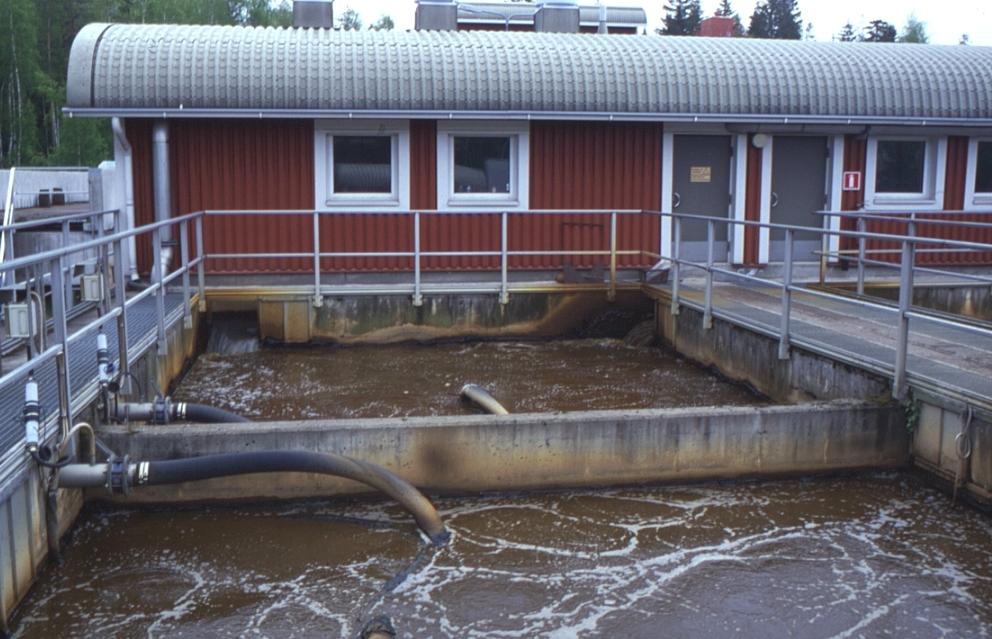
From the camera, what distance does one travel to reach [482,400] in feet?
32.8

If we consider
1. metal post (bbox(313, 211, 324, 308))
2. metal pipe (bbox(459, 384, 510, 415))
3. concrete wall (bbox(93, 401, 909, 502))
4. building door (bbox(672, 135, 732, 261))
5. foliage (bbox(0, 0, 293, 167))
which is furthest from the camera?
foliage (bbox(0, 0, 293, 167))

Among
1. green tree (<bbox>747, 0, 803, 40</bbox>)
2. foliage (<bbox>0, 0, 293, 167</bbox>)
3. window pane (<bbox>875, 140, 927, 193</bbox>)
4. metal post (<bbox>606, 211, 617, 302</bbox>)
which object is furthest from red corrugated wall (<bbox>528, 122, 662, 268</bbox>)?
green tree (<bbox>747, 0, 803, 40</bbox>)

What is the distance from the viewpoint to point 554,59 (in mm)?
14945

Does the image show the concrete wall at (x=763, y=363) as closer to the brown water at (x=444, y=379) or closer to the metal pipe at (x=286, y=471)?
the brown water at (x=444, y=379)

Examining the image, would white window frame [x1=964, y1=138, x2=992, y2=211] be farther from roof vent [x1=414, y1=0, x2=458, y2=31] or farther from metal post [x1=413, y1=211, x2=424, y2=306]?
metal post [x1=413, y1=211, x2=424, y2=306]

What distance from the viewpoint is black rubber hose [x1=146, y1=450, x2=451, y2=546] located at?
7.04 m

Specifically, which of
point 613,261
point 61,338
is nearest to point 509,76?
point 613,261

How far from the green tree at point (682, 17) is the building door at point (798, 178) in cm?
5749

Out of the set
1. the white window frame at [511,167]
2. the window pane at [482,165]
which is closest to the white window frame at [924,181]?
the white window frame at [511,167]

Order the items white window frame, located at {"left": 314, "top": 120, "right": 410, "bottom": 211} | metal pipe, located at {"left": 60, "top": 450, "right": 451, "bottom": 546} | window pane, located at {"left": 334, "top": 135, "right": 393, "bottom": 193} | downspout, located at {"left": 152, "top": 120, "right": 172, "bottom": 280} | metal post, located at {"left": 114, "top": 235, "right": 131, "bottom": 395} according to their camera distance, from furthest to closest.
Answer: window pane, located at {"left": 334, "top": 135, "right": 393, "bottom": 193} → white window frame, located at {"left": 314, "top": 120, "right": 410, "bottom": 211} → downspout, located at {"left": 152, "top": 120, "right": 172, "bottom": 280} → metal post, located at {"left": 114, "top": 235, "right": 131, "bottom": 395} → metal pipe, located at {"left": 60, "top": 450, "right": 451, "bottom": 546}

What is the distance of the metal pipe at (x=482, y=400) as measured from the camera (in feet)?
31.7

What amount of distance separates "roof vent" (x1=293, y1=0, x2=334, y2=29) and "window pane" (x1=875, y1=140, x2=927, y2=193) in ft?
29.2

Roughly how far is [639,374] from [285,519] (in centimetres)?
595

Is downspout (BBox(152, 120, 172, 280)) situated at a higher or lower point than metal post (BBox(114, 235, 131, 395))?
higher
